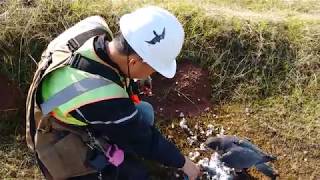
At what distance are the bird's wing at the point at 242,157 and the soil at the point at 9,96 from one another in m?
1.80

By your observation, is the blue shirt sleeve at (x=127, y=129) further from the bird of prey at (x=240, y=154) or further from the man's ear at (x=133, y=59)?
the bird of prey at (x=240, y=154)

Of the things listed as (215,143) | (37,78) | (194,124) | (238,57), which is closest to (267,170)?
(215,143)

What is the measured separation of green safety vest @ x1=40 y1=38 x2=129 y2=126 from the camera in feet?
9.14

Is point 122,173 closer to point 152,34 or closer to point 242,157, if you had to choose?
point 242,157

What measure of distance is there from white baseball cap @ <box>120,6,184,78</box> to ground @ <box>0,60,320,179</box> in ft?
4.42

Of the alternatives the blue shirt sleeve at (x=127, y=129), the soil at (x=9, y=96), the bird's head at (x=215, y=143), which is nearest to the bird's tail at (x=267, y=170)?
the bird's head at (x=215, y=143)

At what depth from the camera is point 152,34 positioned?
2816 mm

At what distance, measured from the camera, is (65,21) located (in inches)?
186

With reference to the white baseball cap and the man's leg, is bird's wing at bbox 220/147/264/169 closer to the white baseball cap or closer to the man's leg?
the man's leg

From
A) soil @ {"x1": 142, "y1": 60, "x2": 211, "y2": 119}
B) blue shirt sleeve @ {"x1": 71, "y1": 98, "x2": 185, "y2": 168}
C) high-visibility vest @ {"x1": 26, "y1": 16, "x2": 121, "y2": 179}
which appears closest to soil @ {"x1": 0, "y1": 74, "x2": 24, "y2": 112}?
soil @ {"x1": 142, "y1": 60, "x2": 211, "y2": 119}

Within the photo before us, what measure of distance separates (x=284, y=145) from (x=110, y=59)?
175cm

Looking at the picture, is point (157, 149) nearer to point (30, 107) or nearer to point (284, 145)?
point (30, 107)

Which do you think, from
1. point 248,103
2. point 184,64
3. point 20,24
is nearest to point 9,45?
point 20,24

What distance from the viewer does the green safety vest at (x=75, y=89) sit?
2.79 meters
